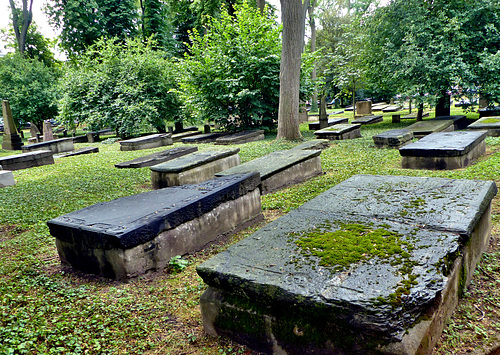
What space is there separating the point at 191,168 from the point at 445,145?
15.7 feet

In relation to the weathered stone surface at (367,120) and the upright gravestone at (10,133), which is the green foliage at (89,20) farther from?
the weathered stone surface at (367,120)

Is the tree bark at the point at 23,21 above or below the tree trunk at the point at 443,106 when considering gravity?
above

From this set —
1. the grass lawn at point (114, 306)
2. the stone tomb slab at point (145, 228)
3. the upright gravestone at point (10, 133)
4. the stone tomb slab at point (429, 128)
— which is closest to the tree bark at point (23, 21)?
the upright gravestone at point (10, 133)

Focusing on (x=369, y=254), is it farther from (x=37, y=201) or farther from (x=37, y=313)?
(x=37, y=201)

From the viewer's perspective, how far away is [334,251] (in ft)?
7.47

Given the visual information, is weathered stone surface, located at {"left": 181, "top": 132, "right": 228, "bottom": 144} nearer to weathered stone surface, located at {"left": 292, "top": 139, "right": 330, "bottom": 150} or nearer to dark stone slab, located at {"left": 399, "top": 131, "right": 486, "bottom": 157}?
weathered stone surface, located at {"left": 292, "top": 139, "right": 330, "bottom": 150}

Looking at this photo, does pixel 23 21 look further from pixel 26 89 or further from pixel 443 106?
pixel 443 106

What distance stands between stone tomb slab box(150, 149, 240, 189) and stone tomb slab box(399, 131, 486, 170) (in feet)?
11.8

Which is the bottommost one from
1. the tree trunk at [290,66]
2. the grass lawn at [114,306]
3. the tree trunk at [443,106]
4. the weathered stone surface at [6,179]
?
the grass lawn at [114,306]

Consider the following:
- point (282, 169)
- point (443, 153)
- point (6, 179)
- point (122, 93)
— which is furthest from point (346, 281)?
point (122, 93)

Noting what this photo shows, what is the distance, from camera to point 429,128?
1037 centimetres

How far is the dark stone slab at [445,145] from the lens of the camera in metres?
6.16

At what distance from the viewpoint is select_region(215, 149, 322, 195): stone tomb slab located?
5816 millimetres

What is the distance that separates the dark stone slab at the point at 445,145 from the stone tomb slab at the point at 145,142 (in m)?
9.72
